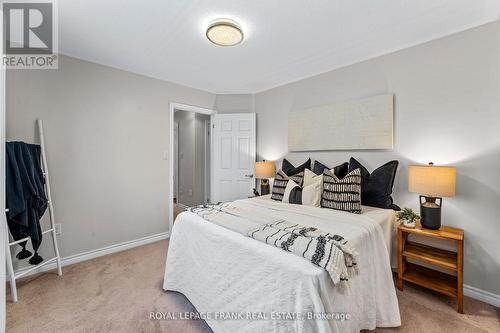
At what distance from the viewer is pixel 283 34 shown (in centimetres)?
205

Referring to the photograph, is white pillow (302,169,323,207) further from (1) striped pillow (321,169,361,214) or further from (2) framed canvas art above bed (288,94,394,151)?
(2) framed canvas art above bed (288,94,394,151)

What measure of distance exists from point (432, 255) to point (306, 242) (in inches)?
57.8

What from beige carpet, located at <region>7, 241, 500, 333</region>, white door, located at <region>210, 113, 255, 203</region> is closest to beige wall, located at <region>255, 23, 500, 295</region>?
beige carpet, located at <region>7, 241, 500, 333</region>

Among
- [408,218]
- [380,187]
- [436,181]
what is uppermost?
[436,181]

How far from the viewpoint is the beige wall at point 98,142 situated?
2.28 metres

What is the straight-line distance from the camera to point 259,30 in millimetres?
1983

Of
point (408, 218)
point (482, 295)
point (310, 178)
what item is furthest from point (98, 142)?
point (482, 295)

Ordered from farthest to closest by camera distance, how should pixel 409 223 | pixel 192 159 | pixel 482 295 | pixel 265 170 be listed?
pixel 192 159 < pixel 265 170 < pixel 409 223 < pixel 482 295

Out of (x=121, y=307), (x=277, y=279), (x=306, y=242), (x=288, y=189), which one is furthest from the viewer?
(x=288, y=189)

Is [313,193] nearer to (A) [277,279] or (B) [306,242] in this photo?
(B) [306,242]

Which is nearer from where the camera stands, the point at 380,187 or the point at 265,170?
the point at 380,187

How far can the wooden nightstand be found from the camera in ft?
5.59

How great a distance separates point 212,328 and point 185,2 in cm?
237

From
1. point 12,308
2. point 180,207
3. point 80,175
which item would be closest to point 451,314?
point 12,308
